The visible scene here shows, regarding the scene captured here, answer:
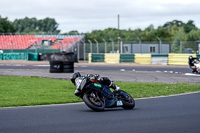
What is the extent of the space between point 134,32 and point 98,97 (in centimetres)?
10306

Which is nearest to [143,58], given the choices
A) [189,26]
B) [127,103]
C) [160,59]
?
[160,59]

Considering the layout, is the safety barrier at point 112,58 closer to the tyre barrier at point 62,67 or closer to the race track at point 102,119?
the tyre barrier at point 62,67

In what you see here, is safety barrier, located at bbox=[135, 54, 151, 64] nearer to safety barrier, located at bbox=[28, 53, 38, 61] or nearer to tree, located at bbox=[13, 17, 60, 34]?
safety barrier, located at bbox=[28, 53, 38, 61]

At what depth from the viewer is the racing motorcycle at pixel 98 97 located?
1075 centimetres

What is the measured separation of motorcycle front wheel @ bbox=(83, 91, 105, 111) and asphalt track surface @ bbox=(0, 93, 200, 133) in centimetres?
16

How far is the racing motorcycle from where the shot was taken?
10.8m

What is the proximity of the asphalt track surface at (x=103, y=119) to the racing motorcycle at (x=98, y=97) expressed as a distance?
18 cm

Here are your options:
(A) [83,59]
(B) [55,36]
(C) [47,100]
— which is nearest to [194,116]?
(C) [47,100]

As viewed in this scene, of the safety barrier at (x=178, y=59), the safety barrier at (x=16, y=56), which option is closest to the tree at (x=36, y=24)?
the safety barrier at (x=16, y=56)

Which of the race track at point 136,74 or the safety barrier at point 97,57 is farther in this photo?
the safety barrier at point 97,57

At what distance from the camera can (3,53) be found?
52812 mm

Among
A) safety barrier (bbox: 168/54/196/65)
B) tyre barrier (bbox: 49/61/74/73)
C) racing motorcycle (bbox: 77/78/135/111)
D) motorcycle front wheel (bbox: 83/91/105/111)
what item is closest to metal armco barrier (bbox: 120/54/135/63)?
safety barrier (bbox: 168/54/196/65)

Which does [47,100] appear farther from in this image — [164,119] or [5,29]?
[5,29]

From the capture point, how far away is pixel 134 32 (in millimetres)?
113312
